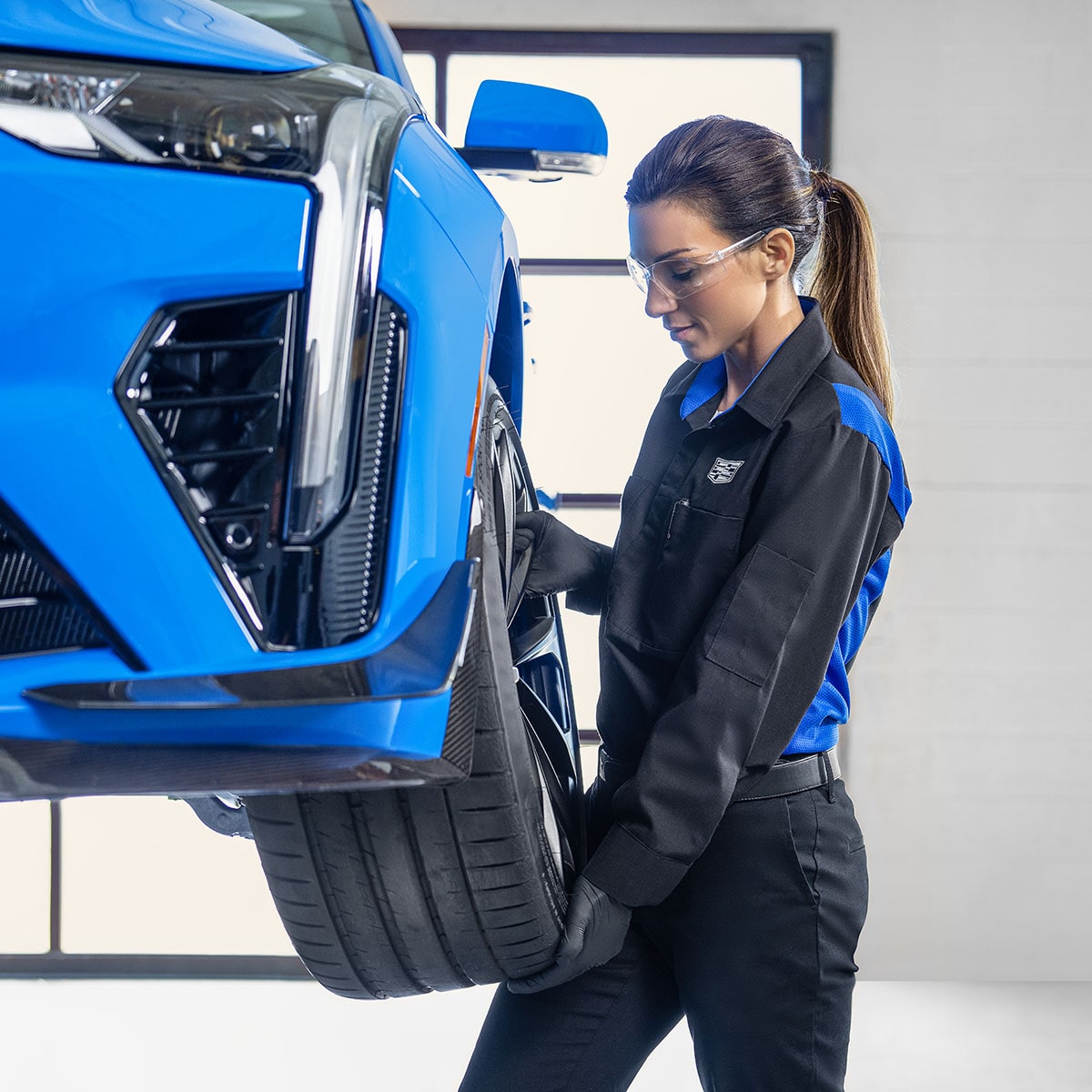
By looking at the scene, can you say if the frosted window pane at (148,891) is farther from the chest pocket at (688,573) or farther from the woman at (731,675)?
the chest pocket at (688,573)

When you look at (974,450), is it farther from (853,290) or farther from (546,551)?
(546,551)

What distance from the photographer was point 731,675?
3.47 ft

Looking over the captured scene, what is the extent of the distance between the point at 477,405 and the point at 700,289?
0.40m

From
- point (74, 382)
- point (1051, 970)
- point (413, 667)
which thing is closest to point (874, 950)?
point (1051, 970)

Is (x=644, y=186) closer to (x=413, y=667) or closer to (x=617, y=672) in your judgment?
(x=617, y=672)

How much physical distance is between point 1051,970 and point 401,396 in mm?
3273

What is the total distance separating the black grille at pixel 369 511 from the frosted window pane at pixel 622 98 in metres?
2.56

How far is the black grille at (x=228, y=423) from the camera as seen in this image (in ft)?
2.37

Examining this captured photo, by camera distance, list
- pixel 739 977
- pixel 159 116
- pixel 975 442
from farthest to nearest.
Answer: pixel 975 442 < pixel 739 977 < pixel 159 116

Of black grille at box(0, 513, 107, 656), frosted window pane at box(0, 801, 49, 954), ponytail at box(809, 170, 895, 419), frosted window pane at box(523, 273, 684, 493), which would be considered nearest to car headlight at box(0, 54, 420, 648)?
black grille at box(0, 513, 107, 656)

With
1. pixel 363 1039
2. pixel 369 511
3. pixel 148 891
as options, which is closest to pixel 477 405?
pixel 369 511

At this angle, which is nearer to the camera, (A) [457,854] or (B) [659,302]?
(A) [457,854]

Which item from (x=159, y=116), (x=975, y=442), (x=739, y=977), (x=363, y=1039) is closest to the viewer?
(x=159, y=116)

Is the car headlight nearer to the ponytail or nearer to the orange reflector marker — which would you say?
the orange reflector marker
